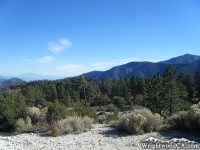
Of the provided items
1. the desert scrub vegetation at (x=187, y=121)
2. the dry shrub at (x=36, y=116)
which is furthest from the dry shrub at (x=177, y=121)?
the dry shrub at (x=36, y=116)

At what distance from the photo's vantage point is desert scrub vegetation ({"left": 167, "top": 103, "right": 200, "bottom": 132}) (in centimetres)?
804

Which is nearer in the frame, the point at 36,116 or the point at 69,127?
the point at 69,127

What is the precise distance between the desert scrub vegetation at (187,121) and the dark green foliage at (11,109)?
27.6 ft

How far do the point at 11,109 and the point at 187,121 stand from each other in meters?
9.28

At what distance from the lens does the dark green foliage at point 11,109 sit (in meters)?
9.55

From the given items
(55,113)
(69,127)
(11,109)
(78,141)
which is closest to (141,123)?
(78,141)

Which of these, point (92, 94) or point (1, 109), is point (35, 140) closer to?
point (1, 109)

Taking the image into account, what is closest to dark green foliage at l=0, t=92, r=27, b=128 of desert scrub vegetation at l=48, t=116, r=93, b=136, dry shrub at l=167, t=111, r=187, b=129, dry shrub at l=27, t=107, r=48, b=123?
dry shrub at l=27, t=107, r=48, b=123

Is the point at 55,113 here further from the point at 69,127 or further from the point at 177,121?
the point at 177,121

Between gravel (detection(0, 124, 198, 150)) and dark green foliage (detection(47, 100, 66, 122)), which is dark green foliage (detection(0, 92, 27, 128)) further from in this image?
dark green foliage (detection(47, 100, 66, 122))

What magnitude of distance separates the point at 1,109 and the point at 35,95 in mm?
57825

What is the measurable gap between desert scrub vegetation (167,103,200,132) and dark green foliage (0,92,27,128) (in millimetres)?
8406

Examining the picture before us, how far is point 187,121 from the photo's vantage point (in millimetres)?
8250

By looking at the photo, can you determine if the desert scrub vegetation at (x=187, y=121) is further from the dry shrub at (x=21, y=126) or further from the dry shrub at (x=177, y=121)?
the dry shrub at (x=21, y=126)
